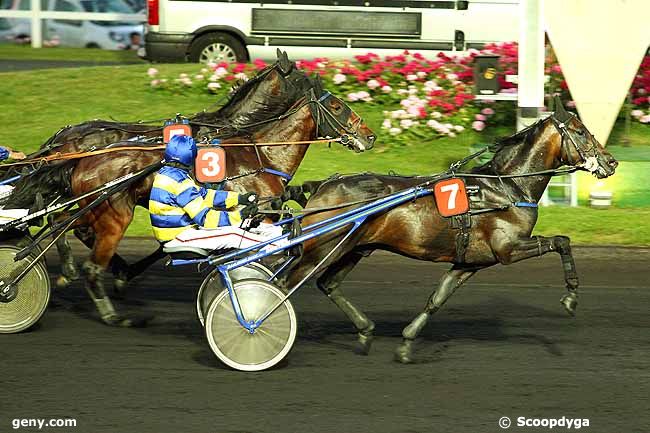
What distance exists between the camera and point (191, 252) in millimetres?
7551

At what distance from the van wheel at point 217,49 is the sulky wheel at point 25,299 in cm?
925

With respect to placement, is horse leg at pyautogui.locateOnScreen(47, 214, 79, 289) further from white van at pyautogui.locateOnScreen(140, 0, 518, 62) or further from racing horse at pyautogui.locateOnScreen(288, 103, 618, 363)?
white van at pyautogui.locateOnScreen(140, 0, 518, 62)

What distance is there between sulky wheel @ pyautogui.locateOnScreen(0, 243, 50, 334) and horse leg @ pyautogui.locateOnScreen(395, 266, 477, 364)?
8.45 feet

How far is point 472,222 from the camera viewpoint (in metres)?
7.78

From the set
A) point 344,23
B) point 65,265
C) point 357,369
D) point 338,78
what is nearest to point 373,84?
point 338,78

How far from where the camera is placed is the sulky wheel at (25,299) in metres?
8.29

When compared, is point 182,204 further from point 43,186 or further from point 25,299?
point 43,186

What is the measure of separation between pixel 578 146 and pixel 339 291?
6.25 feet

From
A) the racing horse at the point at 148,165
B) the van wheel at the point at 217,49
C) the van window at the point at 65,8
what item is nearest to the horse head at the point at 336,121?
the racing horse at the point at 148,165

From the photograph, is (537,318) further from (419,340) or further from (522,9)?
(522,9)

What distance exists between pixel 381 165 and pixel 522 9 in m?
2.50

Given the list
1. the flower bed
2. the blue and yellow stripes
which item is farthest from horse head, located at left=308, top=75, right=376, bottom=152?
the flower bed

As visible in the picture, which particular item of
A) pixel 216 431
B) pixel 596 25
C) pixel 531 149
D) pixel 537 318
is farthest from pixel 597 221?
pixel 216 431

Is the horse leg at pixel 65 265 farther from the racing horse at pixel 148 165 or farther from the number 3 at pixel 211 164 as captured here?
the number 3 at pixel 211 164
